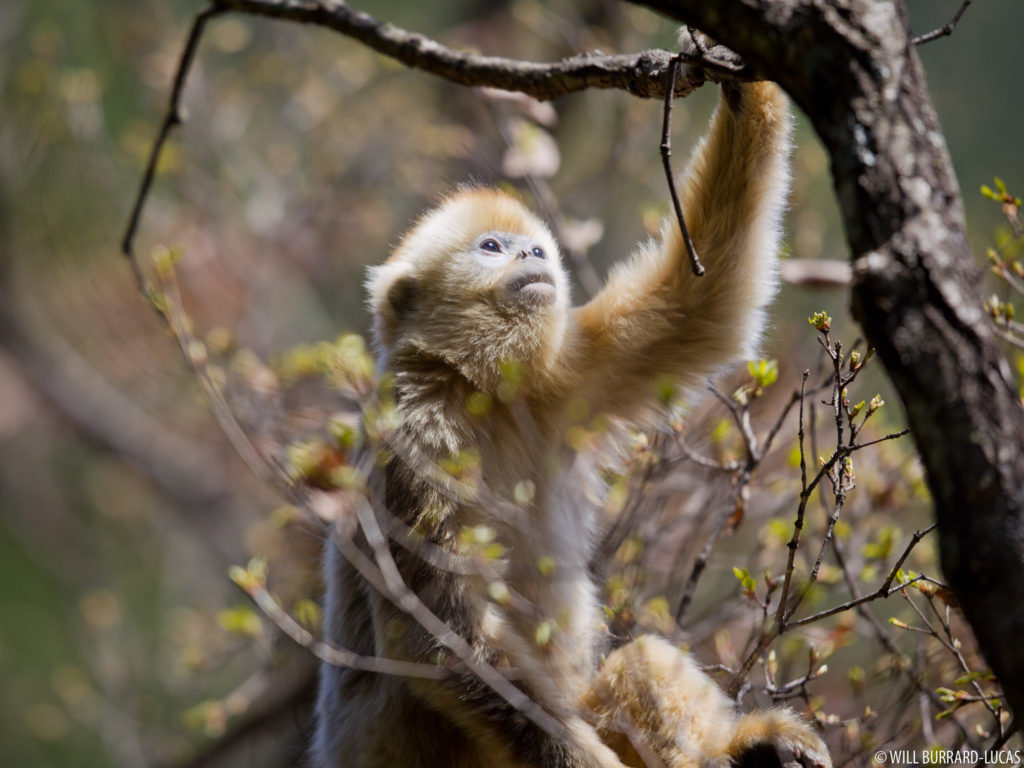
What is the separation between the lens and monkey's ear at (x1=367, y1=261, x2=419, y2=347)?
374 cm

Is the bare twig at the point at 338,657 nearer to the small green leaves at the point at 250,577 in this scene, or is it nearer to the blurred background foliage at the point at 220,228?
the small green leaves at the point at 250,577

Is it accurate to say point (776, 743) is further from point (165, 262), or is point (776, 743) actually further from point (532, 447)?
point (165, 262)

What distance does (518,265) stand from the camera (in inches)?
141

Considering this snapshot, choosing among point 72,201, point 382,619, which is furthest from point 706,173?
point 72,201

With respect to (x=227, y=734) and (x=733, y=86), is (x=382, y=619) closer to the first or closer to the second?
(x=733, y=86)

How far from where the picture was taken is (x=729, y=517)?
329cm

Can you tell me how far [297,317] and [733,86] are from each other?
25.0 ft

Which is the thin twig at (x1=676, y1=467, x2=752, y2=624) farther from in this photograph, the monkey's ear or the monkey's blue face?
the monkey's ear

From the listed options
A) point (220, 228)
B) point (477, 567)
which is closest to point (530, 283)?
point (477, 567)

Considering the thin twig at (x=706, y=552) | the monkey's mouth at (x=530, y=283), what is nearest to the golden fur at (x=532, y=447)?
the monkey's mouth at (x=530, y=283)

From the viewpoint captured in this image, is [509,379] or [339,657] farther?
[509,379]

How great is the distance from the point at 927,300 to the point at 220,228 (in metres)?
7.50

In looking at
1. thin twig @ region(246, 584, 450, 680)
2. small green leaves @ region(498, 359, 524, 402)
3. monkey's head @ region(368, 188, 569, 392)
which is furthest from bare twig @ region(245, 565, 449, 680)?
monkey's head @ region(368, 188, 569, 392)

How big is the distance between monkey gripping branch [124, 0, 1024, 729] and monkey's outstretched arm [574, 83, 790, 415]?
1363 millimetres
